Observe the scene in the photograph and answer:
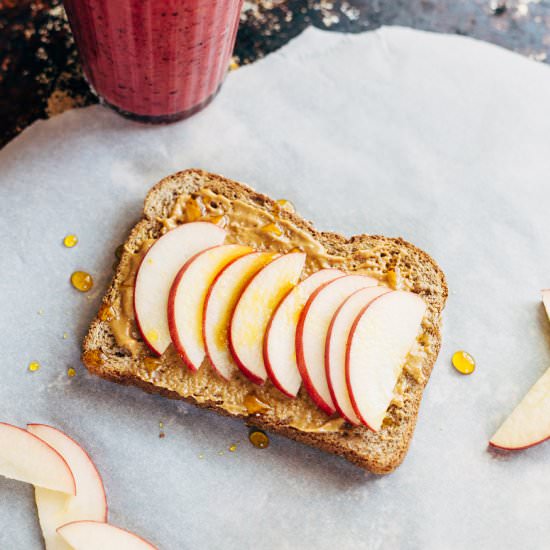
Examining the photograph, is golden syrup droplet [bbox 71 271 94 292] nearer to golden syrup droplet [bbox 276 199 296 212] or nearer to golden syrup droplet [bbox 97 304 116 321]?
golden syrup droplet [bbox 97 304 116 321]

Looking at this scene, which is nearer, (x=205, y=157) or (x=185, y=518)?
(x=185, y=518)

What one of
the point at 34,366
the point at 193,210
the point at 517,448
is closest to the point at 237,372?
the point at 193,210

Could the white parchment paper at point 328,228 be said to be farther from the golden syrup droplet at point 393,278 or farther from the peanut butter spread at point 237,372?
the golden syrup droplet at point 393,278

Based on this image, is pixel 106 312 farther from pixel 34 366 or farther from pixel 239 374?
pixel 239 374

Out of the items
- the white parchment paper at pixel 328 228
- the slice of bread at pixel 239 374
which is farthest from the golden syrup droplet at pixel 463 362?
the slice of bread at pixel 239 374

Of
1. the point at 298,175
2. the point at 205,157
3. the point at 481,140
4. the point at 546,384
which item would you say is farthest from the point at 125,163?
the point at 546,384

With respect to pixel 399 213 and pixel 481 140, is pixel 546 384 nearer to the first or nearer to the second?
pixel 399 213
